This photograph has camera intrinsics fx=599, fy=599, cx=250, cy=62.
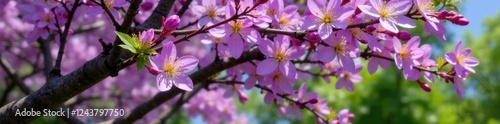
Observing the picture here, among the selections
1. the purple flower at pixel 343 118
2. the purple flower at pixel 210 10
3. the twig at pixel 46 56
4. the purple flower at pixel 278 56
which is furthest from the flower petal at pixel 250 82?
the twig at pixel 46 56

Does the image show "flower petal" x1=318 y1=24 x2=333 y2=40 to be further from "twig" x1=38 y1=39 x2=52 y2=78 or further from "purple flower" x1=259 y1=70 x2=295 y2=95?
"twig" x1=38 y1=39 x2=52 y2=78

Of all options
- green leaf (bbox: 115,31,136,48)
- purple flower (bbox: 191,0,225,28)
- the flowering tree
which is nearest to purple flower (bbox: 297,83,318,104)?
the flowering tree

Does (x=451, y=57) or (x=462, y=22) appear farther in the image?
(x=451, y=57)

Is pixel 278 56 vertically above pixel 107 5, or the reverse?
pixel 107 5

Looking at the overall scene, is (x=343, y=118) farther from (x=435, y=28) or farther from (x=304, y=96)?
(x=435, y=28)

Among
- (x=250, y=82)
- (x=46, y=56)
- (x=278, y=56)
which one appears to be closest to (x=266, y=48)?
(x=278, y=56)

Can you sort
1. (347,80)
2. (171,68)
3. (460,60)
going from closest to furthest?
(171,68) < (460,60) < (347,80)
